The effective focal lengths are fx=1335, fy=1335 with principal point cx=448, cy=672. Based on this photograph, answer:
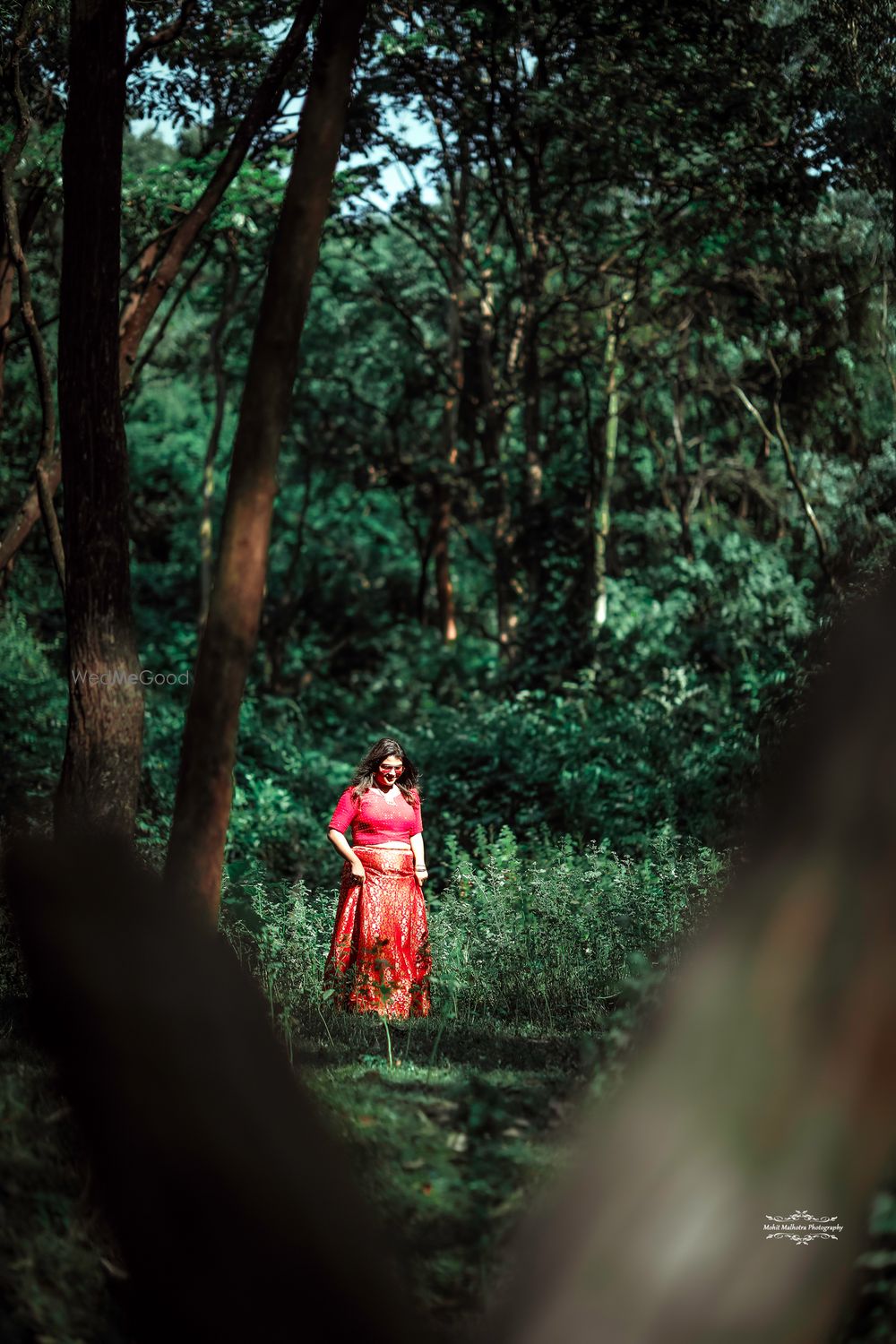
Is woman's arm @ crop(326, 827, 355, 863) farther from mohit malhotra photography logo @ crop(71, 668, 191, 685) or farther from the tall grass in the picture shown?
mohit malhotra photography logo @ crop(71, 668, 191, 685)

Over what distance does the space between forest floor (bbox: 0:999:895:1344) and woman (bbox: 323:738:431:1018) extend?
3017 millimetres

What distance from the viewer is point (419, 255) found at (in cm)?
2586

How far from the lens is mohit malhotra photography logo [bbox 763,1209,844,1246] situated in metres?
3.57

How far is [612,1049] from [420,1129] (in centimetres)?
72

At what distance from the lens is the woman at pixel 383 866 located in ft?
27.1

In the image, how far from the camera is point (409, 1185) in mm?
4211

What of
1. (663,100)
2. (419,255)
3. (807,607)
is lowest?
(807,607)

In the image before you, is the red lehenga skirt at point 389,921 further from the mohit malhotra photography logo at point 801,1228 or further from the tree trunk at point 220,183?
the mohit malhotra photography logo at point 801,1228

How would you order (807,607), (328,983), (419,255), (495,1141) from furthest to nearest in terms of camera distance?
(419,255)
(807,607)
(328,983)
(495,1141)

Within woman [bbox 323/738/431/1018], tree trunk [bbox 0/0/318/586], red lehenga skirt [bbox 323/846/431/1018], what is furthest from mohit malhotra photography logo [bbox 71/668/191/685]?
tree trunk [bbox 0/0/318/586]

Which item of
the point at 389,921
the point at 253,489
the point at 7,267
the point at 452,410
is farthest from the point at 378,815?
the point at 452,410

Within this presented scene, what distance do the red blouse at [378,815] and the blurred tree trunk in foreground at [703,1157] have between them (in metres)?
4.22

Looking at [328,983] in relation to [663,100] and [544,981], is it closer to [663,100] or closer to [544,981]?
[544,981]

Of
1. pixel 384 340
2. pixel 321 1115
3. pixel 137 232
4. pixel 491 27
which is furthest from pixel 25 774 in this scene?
pixel 384 340
